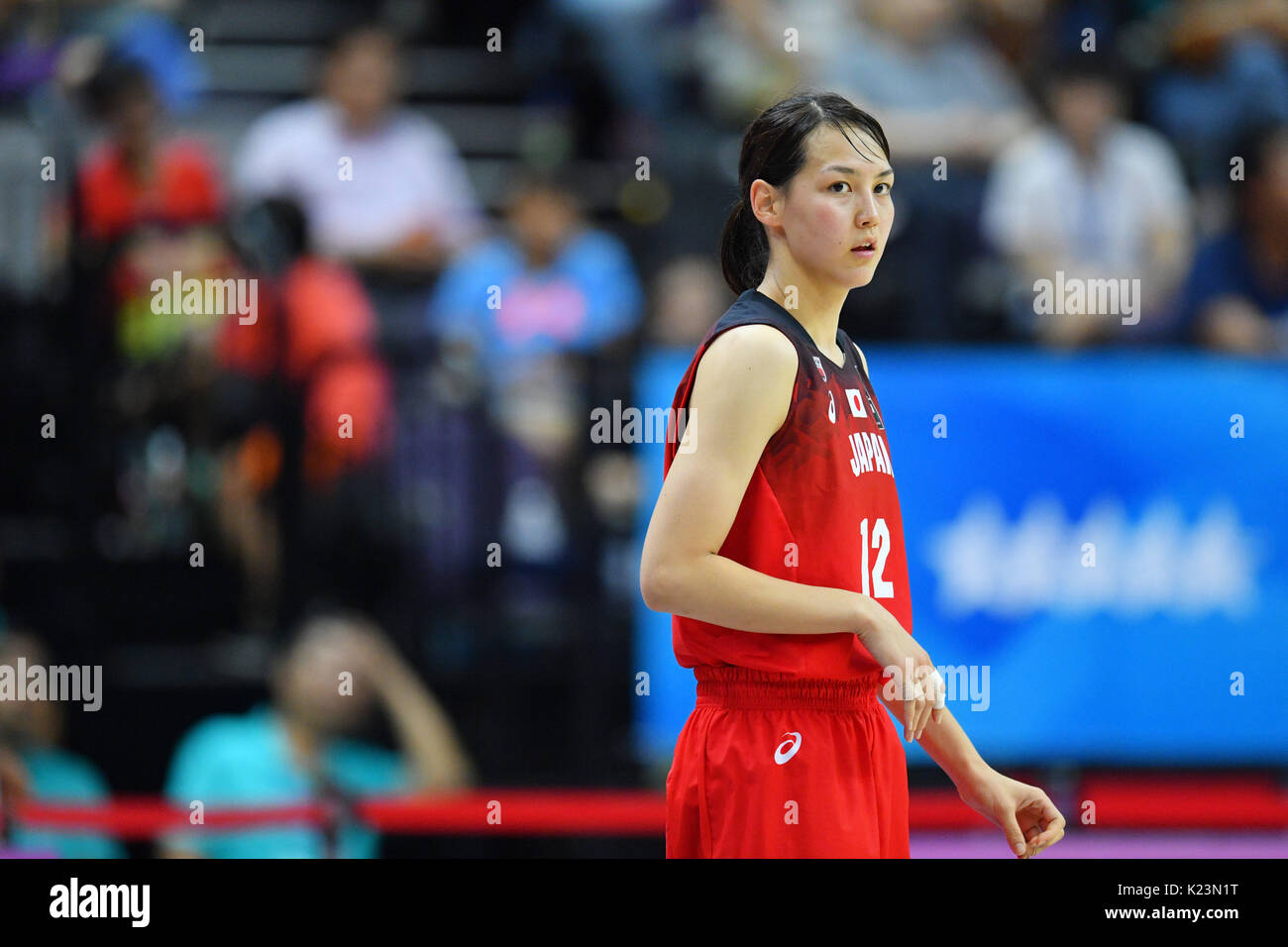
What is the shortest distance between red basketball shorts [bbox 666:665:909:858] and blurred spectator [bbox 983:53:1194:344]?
452 centimetres

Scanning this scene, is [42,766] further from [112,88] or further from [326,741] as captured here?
[112,88]

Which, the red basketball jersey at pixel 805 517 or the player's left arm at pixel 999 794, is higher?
the red basketball jersey at pixel 805 517

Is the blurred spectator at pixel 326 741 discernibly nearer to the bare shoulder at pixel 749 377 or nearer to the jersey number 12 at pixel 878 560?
the jersey number 12 at pixel 878 560

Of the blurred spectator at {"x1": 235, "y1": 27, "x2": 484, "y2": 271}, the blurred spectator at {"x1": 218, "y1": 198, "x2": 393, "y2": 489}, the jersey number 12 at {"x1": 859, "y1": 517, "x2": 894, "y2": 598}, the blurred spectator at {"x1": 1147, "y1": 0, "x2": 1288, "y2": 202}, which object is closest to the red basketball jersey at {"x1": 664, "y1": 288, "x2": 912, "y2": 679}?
the jersey number 12 at {"x1": 859, "y1": 517, "x2": 894, "y2": 598}

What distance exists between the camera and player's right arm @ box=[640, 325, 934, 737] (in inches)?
115

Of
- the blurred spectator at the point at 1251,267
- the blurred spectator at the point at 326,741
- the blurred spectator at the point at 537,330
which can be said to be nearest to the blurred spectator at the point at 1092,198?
the blurred spectator at the point at 1251,267

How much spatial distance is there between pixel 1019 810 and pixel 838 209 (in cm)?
125

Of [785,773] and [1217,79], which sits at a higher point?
[1217,79]

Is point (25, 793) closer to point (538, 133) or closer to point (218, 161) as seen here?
point (218, 161)

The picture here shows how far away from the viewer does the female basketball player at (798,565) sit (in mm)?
2941

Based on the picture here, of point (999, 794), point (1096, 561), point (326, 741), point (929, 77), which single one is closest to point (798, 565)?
point (999, 794)

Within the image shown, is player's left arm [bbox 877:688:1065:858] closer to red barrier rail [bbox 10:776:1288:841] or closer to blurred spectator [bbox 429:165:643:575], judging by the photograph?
red barrier rail [bbox 10:776:1288:841]

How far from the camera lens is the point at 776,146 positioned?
320 cm

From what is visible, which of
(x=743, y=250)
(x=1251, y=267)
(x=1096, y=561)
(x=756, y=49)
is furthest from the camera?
(x=756, y=49)
